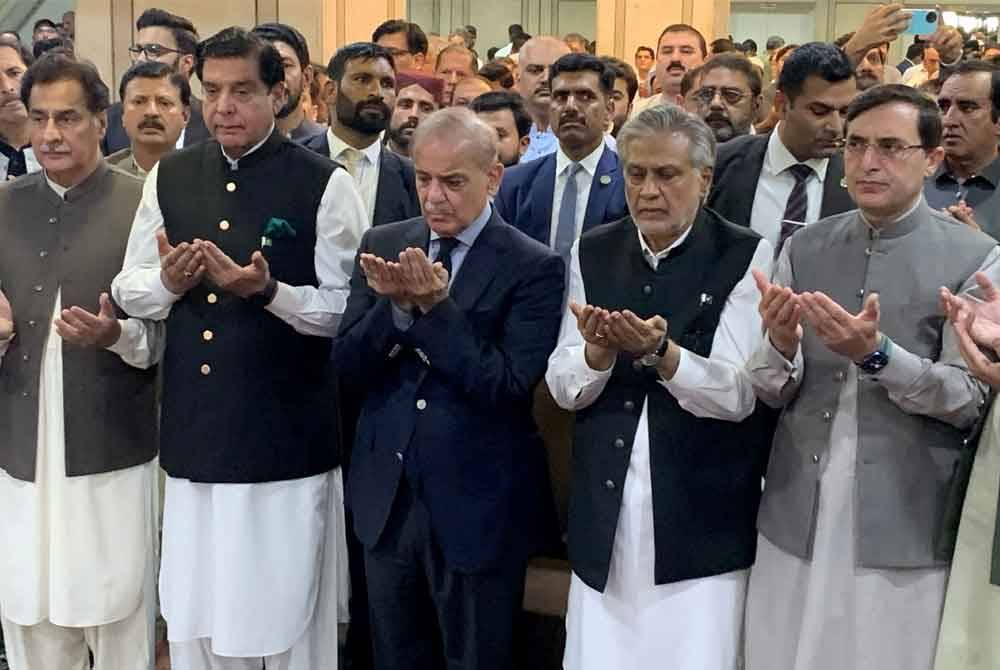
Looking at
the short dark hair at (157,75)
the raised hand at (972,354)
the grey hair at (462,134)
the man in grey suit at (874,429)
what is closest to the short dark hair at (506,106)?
the short dark hair at (157,75)

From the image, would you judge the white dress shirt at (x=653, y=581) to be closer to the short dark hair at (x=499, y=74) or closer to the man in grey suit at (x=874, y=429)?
the man in grey suit at (x=874, y=429)

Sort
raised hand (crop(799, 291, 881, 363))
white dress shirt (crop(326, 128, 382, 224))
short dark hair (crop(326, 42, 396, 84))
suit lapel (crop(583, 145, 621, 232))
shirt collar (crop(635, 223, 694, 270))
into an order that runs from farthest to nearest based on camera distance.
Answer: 1. short dark hair (crop(326, 42, 396, 84))
2. white dress shirt (crop(326, 128, 382, 224))
3. suit lapel (crop(583, 145, 621, 232))
4. shirt collar (crop(635, 223, 694, 270))
5. raised hand (crop(799, 291, 881, 363))

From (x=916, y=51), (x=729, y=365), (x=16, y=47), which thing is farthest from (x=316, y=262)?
(x=916, y=51)

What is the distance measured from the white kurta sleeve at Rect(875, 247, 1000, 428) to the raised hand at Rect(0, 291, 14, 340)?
2153 millimetres

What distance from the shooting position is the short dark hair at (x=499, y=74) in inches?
261

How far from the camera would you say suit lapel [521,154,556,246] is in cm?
347

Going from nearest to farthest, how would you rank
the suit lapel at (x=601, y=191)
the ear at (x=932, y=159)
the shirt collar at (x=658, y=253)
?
the ear at (x=932, y=159), the shirt collar at (x=658, y=253), the suit lapel at (x=601, y=191)

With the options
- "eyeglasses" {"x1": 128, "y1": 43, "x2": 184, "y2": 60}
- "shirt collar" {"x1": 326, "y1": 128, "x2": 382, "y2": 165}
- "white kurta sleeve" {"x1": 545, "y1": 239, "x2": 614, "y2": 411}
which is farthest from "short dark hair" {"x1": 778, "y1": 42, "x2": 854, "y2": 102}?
"eyeglasses" {"x1": 128, "y1": 43, "x2": 184, "y2": 60}

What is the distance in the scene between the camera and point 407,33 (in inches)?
228

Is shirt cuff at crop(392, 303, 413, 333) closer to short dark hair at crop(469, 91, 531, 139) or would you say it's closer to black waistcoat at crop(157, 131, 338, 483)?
black waistcoat at crop(157, 131, 338, 483)

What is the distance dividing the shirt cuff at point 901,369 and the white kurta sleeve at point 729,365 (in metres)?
0.33

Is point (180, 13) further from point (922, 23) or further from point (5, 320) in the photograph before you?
point (5, 320)

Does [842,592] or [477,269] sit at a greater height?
[477,269]

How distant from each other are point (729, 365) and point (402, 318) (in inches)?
29.3
